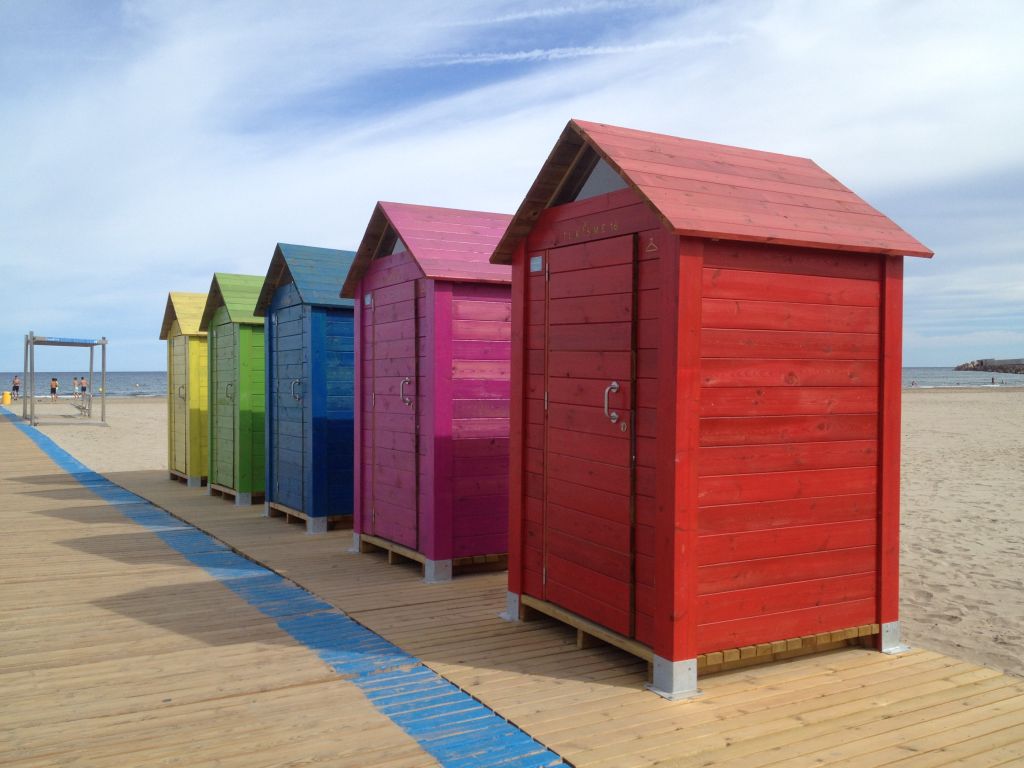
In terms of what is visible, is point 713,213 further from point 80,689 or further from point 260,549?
point 260,549

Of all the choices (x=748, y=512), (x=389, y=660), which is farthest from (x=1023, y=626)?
(x=389, y=660)

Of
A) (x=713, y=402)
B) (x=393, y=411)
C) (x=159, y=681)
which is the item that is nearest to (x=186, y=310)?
(x=393, y=411)

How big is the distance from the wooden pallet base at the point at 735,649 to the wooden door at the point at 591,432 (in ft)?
0.20

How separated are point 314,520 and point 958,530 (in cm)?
640

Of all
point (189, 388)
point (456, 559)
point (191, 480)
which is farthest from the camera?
point (191, 480)

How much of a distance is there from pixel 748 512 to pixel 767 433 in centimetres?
42

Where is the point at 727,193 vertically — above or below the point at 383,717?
above

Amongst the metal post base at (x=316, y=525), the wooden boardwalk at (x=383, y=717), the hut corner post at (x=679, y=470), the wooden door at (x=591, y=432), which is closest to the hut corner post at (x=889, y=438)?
the wooden boardwalk at (x=383, y=717)

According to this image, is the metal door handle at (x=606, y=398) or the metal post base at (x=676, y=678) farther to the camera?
the metal door handle at (x=606, y=398)

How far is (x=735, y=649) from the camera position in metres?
4.38

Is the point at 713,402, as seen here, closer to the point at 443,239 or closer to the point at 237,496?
the point at 443,239

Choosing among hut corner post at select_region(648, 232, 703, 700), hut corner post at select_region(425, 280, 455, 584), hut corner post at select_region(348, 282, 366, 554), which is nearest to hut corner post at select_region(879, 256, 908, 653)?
hut corner post at select_region(648, 232, 703, 700)

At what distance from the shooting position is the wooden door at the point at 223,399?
1066 cm

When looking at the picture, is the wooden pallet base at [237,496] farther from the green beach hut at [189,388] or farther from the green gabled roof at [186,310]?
the green gabled roof at [186,310]
